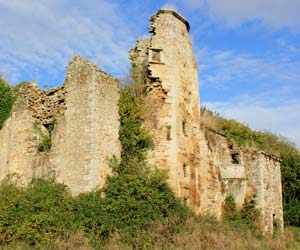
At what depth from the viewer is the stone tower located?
1662 cm

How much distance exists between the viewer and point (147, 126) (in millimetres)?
16719

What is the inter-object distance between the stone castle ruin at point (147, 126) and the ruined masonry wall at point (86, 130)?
33 mm

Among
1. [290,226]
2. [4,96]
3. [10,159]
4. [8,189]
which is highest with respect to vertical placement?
[4,96]

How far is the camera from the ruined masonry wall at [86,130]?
48.6 ft

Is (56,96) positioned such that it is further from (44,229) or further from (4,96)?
(44,229)

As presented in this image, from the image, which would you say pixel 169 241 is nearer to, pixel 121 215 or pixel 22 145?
pixel 121 215

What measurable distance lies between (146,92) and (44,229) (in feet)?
21.5

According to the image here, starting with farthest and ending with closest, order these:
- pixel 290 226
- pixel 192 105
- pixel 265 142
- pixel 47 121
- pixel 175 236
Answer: pixel 265 142, pixel 290 226, pixel 192 105, pixel 47 121, pixel 175 236

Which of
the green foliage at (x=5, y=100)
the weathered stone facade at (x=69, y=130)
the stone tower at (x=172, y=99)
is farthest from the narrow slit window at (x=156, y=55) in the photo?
the green foliage at (x=5, y=100)

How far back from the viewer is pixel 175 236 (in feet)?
44.5

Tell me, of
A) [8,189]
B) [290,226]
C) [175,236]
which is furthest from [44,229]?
[290,226]

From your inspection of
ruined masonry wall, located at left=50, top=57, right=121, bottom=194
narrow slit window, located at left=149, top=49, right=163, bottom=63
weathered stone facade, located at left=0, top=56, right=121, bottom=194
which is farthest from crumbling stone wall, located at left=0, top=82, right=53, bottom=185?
narrow slit window, located at left=149, top=49, right=163, bottom=63

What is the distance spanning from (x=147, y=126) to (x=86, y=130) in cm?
264

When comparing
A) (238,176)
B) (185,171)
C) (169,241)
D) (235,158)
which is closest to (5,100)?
(185,171)
